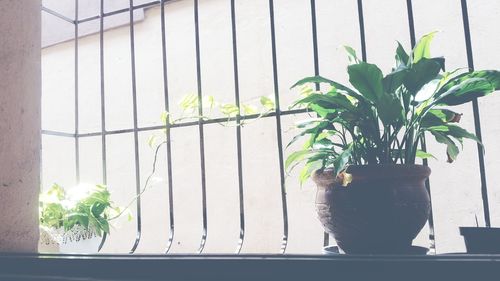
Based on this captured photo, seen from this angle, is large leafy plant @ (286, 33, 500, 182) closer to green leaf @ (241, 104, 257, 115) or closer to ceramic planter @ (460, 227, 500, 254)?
ceramic planter @ (460, 227, 500, 254)

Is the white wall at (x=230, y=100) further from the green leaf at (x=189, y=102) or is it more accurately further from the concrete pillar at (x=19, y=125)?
the concrete pillar at (x=19, y=125)

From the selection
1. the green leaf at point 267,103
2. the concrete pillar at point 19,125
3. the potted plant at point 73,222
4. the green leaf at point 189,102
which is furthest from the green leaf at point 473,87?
the potted plant at point 73,222

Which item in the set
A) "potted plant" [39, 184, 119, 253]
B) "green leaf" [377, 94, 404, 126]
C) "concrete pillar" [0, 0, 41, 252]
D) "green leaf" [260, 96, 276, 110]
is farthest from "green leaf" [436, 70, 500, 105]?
"potted plant" [39, 184, 119, 253]

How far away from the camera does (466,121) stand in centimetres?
220

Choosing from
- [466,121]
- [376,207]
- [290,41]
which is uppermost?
[290,41]

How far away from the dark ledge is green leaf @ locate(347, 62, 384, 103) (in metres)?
0.37

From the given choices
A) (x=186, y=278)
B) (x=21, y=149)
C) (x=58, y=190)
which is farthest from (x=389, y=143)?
(x=58, y=190)

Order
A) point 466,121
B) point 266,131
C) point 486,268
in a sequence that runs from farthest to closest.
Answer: point 266,131 → point 466,121 → point 486,268

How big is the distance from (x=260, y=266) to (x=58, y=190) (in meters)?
1.09

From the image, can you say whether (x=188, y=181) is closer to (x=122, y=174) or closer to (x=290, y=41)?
(x=122, y=174)

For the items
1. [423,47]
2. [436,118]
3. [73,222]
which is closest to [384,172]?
[436,118]

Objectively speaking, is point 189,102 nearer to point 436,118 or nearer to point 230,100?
point 436,118

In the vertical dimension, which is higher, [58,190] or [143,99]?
[143,99]

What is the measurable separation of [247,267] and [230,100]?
2008 millimetres
